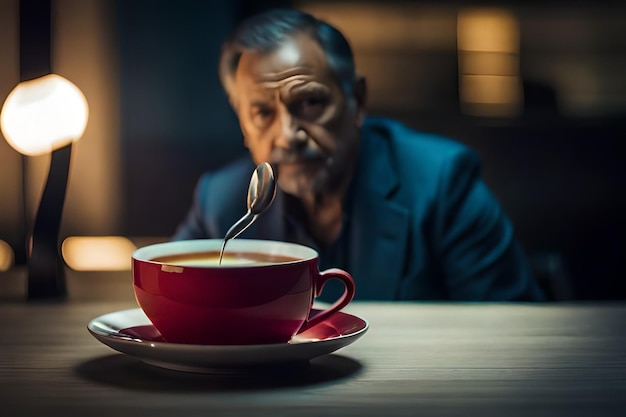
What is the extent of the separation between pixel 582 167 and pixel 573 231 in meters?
0.13

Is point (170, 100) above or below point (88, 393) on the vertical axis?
above

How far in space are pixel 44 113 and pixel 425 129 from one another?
50cm

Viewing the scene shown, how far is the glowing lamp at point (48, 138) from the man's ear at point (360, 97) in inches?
13.8

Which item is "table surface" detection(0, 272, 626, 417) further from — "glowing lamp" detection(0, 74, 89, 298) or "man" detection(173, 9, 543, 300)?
"man" detection(173, 9, 543, 300)

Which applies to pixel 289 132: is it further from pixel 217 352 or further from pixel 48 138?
pixel 217 352

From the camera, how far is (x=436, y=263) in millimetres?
1006

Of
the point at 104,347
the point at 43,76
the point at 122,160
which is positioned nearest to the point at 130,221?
the point at 122,160

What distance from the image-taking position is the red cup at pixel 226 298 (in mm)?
460

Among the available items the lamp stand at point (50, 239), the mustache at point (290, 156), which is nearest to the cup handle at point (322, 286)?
the lamp stand at point (50, 239)

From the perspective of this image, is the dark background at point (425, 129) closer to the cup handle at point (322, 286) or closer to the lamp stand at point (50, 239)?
the lamp stand at point (50, 239)

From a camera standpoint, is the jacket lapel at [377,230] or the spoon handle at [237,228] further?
the jacket lapel at [377,230]

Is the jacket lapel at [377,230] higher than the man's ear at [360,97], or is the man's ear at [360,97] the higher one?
the man's ear at [360,97]

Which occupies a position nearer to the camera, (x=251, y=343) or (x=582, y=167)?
(x=251, y=343)

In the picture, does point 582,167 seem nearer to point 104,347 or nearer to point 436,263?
point 436,263
